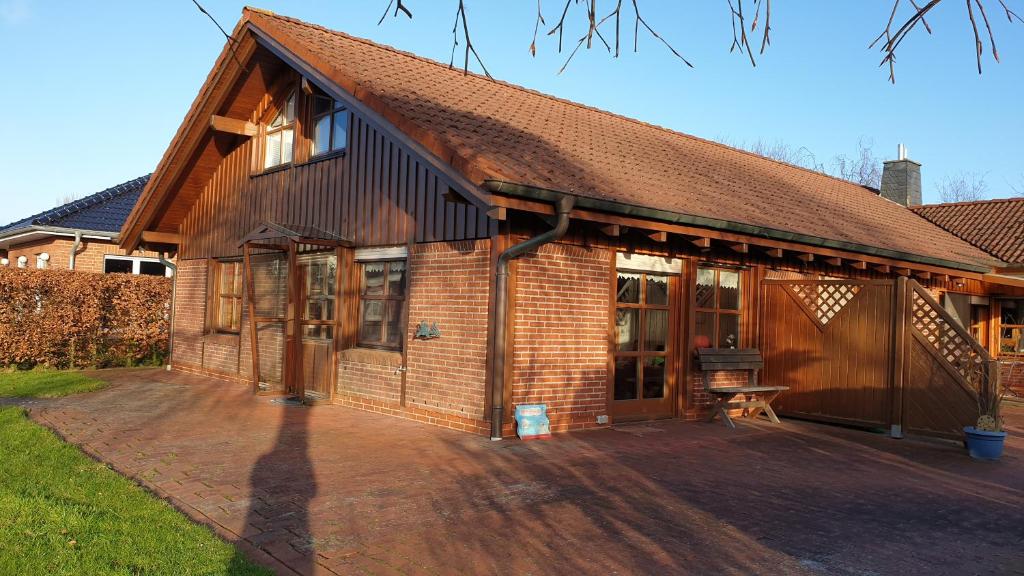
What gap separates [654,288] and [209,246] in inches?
348

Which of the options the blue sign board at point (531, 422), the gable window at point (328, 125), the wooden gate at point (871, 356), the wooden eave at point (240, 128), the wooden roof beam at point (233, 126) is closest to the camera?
the wooden eave at point (240, 128)

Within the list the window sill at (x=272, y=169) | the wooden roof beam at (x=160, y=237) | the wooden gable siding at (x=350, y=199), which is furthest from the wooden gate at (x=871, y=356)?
the wooden roof beam at (x=160, y=237)

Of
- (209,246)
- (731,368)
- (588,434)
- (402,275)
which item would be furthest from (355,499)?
(209,246)

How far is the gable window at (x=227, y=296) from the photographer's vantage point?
14.1 meters

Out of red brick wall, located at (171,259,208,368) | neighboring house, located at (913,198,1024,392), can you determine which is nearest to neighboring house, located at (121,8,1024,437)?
red brick wall, located at (171,259,208,368)

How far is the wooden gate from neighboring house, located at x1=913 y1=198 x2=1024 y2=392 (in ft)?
20.1

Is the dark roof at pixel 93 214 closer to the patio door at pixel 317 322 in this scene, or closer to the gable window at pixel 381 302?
the patio door at pixel 317 322

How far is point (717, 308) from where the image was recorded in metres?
11.1

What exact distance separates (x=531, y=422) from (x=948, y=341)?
515 cm

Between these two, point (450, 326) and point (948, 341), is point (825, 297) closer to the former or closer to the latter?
point (948, 341)

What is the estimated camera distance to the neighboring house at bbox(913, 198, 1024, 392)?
53.1 ft

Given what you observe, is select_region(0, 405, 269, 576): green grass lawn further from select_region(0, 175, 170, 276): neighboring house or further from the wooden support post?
select_region(0, 175, 170, 276): neighboring house

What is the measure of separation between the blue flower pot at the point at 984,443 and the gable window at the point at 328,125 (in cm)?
869

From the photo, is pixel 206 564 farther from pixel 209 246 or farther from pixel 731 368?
pixel 209 246
